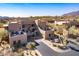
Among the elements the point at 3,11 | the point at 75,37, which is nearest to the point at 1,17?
Result: the point at 3,11

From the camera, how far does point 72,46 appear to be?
276 centimetres

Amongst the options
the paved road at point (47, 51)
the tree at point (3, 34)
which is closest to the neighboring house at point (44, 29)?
the paved road at point (47, 51)

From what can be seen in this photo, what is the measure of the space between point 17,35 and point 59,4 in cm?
51

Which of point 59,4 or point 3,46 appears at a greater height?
point 59,4

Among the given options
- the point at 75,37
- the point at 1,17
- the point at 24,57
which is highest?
the point at 1,17

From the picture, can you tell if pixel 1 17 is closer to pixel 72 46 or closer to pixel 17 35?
pixel 17 35

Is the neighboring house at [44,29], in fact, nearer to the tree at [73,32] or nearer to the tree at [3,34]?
the tree at [73,32]

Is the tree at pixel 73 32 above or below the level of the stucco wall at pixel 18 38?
above

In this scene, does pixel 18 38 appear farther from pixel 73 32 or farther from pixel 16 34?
pixel 73 32

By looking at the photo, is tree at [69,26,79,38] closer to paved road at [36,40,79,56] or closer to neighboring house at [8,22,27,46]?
paved road at [36,40,79,56]

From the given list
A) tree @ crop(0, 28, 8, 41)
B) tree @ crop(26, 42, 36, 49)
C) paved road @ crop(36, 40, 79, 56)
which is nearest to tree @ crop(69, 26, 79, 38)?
paved road @ crop(36, 40, 79, 56)

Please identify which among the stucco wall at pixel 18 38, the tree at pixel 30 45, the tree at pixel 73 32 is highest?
the tree at pixel 73 32

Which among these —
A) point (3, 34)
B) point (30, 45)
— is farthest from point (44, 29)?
point (3, 34)

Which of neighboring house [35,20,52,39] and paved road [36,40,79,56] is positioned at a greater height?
neighboring house [35,20,52,39]
